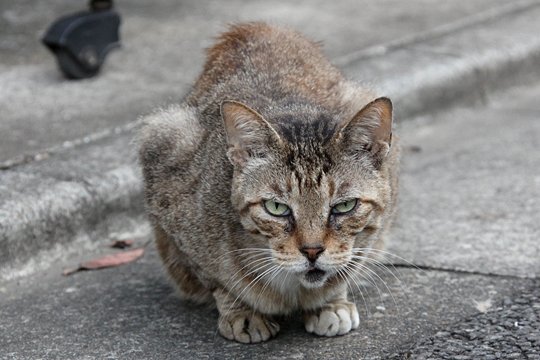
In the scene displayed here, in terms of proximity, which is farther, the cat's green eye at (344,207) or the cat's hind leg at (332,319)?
the cat's hind leg at (332,319)

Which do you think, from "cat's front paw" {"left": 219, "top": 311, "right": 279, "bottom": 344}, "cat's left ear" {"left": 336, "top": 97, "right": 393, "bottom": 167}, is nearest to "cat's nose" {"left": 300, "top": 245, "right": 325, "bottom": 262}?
"cat's left ear" {"left": 336, "top": 97, "right": 393, "bottom": 167}

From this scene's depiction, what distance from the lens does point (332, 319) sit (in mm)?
3832

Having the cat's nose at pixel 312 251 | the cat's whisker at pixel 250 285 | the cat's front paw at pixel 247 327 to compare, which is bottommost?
the cat's front paw at pixel 247 327

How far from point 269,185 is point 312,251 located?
0.28 meters

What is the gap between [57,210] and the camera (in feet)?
15.0

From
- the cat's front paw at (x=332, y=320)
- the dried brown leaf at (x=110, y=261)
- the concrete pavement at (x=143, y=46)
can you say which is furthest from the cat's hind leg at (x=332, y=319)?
the concrete pavement at (x=143, y=46)

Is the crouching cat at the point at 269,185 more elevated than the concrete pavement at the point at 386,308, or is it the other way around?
the crouching cat at the point at 269,185

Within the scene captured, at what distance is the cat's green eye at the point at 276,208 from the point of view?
352 centimetres

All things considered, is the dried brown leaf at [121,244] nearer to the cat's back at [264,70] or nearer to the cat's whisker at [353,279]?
the cat's back at [264,70]

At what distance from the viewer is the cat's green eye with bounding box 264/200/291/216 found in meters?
3.52

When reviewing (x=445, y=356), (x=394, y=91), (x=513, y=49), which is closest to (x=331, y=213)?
(x=445, y=356)

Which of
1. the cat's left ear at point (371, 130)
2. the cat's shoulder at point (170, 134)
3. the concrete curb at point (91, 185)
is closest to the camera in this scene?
the cat's left ear at point (371, 130)

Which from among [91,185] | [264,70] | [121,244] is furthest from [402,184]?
→ [91,185]

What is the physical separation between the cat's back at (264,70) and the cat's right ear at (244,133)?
1.34 ft
